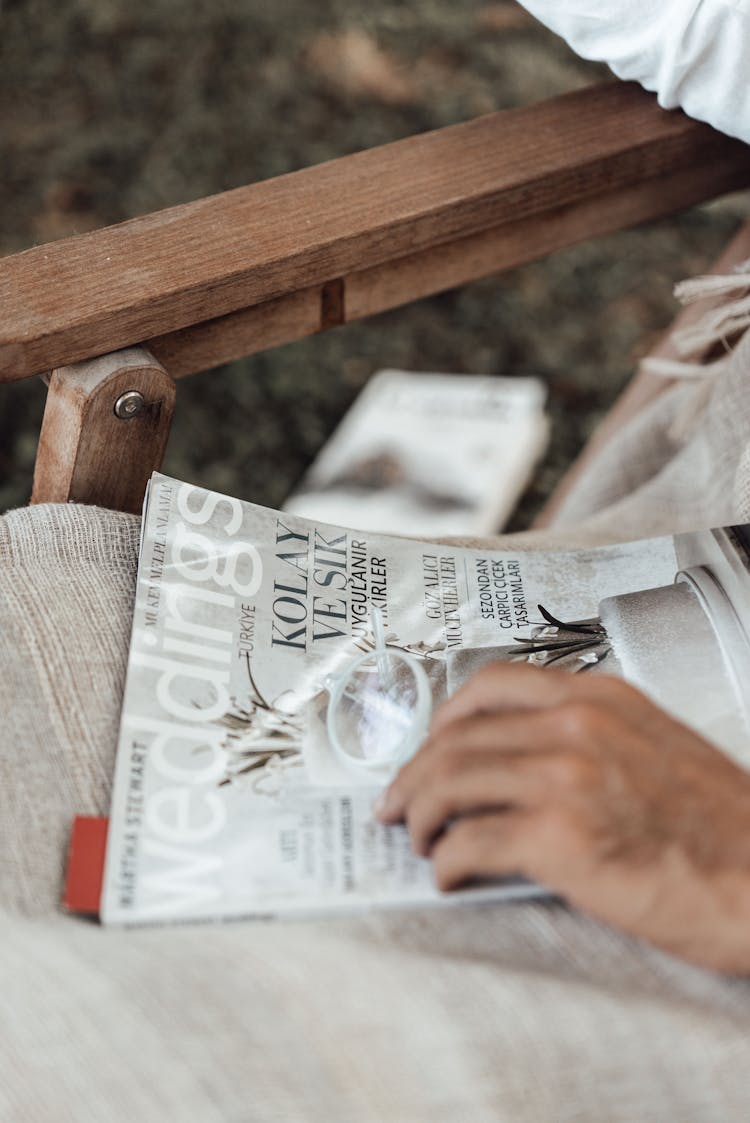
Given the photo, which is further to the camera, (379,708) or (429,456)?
(429,456)

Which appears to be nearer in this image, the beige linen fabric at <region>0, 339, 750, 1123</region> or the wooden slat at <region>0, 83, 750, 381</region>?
the beige linen fabric at <region>0, 339, 750, 1123</region>

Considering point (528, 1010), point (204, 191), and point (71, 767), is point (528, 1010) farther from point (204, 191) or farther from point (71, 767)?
point (204, 191)

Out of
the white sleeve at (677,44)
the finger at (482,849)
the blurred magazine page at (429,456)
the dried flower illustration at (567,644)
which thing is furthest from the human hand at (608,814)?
the blurred magazine page at (429,456)

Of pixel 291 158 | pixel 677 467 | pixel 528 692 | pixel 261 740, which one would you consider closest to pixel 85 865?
pixel 261 740

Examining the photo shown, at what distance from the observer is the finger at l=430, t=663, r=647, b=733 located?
0.45 meters

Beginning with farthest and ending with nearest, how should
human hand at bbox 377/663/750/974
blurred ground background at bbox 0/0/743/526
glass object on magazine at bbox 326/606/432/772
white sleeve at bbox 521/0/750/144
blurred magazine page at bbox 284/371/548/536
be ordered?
blurred ground background at bbox 0/0/743/526
blurred magazine page at bbox 284/371/548/536
white sleeve at bbox 521/0/750/144
glass object on magazine at bbox 326/606/432/772
human hand at bbox 377/663/750/974

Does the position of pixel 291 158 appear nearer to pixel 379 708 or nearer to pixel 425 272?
pixel 425 272

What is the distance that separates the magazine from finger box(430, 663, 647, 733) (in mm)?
59

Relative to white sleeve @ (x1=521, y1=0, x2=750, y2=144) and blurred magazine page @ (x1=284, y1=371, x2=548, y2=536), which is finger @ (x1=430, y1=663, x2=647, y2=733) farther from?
blurred magazine page @ (x1=284, y1=371, x2=548, y2=536)

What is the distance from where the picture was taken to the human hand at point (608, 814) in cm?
41

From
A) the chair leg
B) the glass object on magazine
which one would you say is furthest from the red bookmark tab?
the chair leg

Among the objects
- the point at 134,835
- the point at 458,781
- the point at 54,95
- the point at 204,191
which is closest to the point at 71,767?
the point at 134,835

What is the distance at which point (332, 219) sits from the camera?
→ 2.16 feet

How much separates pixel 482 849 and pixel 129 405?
1.06 feet
